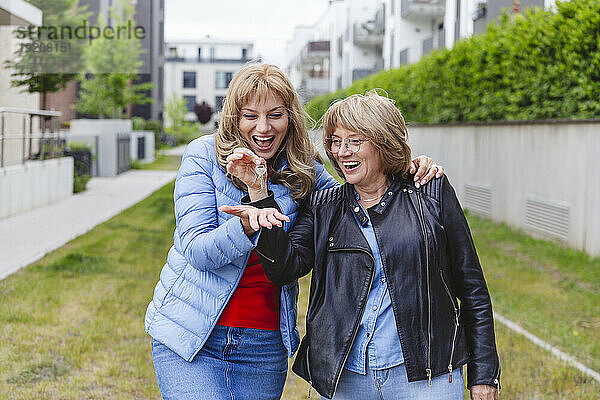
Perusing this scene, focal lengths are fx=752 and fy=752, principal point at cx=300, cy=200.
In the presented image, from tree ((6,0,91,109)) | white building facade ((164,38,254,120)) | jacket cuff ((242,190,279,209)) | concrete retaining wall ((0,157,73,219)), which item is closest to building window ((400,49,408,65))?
tree ((6,0,91,109))

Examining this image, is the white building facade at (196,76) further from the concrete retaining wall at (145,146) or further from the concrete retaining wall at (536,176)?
the concrete retaining wall at (536,176)

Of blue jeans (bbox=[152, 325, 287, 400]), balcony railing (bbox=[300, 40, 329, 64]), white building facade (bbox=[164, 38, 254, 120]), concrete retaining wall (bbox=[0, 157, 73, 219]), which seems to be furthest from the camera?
white building facade (bbox=[164, 38, 254, 120])

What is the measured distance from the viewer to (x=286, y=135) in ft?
9.89

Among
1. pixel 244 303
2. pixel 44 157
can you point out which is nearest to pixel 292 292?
pixel 244 303

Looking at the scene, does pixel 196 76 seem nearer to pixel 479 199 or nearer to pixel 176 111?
pixel 176 111

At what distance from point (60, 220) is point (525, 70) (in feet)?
29.2

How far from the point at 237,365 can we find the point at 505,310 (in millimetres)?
5095

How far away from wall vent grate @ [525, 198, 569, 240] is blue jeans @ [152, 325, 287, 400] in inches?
345

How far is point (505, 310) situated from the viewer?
7457mm

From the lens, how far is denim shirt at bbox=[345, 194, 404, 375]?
2.59 meters

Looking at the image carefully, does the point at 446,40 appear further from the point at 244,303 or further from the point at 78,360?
the point at 244,303

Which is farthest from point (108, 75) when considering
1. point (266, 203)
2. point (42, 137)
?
point (266, 203)

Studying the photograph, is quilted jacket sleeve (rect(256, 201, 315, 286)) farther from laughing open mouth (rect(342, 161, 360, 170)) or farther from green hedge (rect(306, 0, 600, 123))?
green hedge (rect(306, 0, 600, 123))

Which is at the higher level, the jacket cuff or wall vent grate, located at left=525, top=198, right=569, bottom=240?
the jacket cuff
